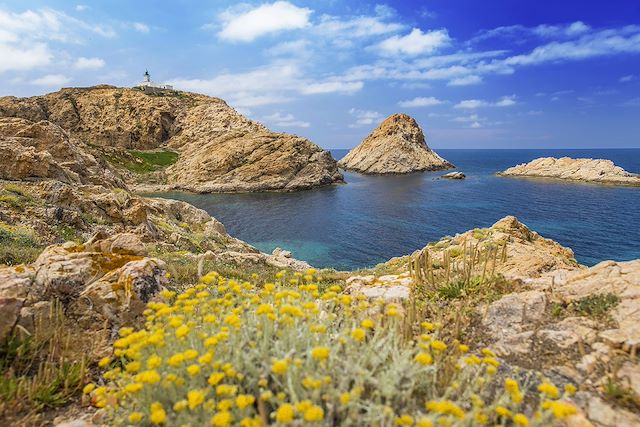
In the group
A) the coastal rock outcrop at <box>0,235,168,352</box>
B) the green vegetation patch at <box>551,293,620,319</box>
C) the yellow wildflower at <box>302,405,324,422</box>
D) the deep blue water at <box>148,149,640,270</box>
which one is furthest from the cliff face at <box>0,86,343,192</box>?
the yellow wildflower at <box>302,405,324,422</box>

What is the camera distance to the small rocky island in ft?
315

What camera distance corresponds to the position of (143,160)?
98375 millimetres

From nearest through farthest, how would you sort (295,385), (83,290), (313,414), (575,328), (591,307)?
(313,414) → (295,385) → (575,328) → (591,307) → (83,290)

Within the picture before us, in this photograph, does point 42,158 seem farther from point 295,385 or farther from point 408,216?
point 408,216

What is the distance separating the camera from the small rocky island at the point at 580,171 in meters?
96.1

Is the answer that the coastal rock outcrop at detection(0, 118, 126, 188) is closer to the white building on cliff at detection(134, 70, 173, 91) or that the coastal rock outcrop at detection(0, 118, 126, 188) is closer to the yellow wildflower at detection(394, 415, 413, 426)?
the yellow wildflower at detection(394, 415, 413, 426)

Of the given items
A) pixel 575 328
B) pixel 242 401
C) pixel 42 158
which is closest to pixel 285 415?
pixel 242 401

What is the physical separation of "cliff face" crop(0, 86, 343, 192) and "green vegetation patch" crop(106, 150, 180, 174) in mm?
3842

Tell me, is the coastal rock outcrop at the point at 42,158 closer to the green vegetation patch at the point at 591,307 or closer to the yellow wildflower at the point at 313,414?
the yellow wildflower at the point at 313,414

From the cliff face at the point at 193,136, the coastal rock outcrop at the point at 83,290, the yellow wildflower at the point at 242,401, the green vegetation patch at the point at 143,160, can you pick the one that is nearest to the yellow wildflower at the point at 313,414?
the yellow wildflower at the point at 242,401

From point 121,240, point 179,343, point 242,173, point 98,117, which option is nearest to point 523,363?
point 179,343

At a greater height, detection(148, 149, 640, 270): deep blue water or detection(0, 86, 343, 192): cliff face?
detection(0, 86, 343, 192): cliff face

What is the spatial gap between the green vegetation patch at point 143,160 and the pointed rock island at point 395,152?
232ft

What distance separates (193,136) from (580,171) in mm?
115161
